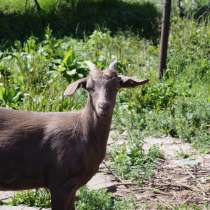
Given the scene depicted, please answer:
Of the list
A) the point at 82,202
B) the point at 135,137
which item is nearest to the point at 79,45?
the point at 135,137

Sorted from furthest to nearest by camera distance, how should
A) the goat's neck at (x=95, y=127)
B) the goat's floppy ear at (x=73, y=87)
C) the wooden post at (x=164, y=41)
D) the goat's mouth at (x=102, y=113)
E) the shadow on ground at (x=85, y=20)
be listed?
1. the shadow on ground at (x=85, y=20)
2. the wooden post at (x=164, y=41)
3. the goat's neck at (x=95, y=127)
4. the goat's floppy ear at (x=73, y=87)
5. the goat's mouth at (x=102, y=113)

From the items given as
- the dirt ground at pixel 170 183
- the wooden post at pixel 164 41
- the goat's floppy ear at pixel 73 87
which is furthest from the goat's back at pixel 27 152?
the wooden post at pixel 164 41

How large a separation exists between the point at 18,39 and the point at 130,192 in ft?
21.4

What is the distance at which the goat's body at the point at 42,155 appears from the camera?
17.5 feet

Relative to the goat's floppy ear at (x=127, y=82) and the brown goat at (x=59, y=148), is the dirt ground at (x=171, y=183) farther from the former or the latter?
the goat's floppy ear at (x=127, y=82)

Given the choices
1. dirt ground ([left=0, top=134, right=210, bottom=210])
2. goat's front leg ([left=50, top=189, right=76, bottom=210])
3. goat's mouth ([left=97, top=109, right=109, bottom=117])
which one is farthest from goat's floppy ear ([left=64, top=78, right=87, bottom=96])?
dirt ground ([left=0, top=134, right=210, bottom=210])

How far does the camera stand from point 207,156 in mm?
7637

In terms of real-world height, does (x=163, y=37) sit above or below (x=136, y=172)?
above

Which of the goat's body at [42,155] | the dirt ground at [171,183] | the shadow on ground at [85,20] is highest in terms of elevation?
the shadow on ground at [85,20]

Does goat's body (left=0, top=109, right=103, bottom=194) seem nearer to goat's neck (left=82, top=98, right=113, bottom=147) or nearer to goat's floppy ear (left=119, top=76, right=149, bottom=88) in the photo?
goat's neck (left=82, top=98, right=113, bottom=147)

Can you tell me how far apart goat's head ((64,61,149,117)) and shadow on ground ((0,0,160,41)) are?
23.6 ft

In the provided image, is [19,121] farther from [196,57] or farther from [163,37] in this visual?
[196,57]

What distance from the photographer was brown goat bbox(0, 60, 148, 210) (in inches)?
209

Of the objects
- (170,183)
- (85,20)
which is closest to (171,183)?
(170,183)
